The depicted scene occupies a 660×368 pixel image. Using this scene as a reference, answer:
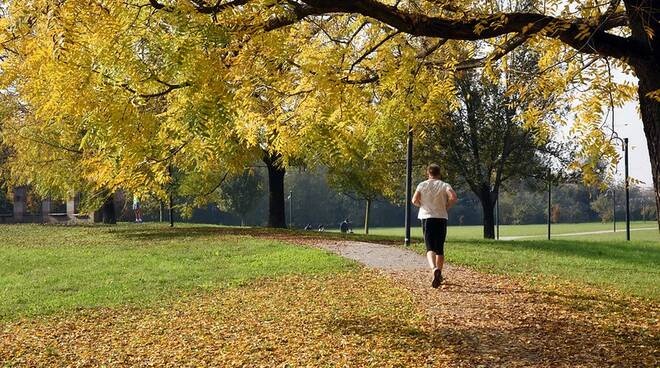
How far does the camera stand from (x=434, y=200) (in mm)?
8711

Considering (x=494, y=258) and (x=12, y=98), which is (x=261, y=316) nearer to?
(x=494, y=258)

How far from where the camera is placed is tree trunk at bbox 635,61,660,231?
5891mm

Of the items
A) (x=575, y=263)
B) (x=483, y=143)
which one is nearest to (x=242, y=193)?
(x=483, y=143)

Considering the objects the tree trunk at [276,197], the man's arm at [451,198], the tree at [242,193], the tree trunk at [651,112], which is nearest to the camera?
the tree trunk at [651,112]

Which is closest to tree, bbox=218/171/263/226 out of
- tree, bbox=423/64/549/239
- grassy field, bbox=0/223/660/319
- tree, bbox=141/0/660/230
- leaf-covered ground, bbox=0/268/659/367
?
tree, bbox=423/64/549/239

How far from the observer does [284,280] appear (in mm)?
10477

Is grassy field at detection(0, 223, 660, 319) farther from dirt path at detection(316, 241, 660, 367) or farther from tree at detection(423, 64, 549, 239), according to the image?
tree at detection(423, 64, 549, 239)

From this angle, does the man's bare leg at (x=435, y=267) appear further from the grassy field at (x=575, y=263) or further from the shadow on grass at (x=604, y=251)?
the shadow on grass at (x=604, y=251)

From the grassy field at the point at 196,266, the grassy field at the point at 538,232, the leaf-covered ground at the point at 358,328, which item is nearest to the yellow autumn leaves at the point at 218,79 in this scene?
the leaf-covered ground at the point at 358,328

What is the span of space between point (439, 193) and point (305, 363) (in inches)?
159

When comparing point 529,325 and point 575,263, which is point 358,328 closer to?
point 529,325

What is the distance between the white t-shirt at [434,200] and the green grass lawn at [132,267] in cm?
319

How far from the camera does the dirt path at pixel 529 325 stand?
5387 mm

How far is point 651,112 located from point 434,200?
130 inches
